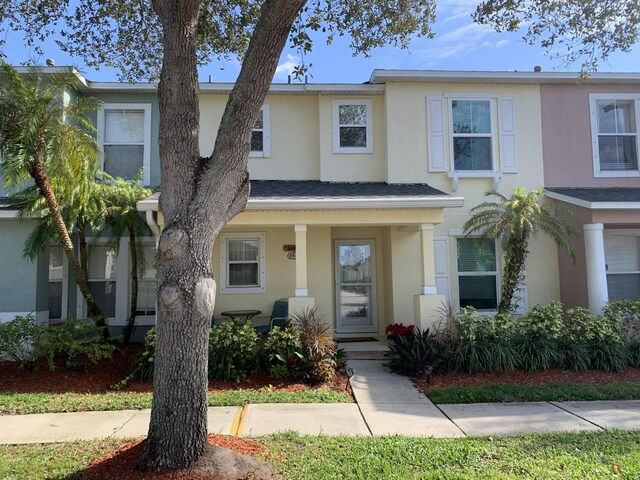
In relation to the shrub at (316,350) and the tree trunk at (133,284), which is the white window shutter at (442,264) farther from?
the tree trunk at (133,284)

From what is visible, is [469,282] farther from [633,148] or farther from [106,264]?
Answer: [106,264]

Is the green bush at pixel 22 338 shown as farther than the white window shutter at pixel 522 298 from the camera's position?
No

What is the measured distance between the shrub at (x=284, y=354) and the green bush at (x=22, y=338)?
3936mm

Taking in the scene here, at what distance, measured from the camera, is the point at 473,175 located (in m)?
10.4

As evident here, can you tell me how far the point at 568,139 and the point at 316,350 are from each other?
7.64 m

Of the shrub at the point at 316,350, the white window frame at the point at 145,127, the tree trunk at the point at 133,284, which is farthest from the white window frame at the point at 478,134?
the tree trunk at the point at 133,284

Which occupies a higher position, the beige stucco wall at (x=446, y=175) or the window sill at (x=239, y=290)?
the beige stucco wall at (x=446, y=175)

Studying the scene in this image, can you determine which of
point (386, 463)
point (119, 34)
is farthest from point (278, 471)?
point (119, 34)

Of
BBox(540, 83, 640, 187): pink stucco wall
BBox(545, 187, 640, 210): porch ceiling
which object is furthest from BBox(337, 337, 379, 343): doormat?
BBox(540, 83, 640, 187): pink stucco wall

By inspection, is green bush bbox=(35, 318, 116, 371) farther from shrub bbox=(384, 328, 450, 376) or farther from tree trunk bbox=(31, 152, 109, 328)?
shrub bbox=(384, 328, 450, 376)

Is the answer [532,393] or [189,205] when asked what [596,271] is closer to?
[532,393]

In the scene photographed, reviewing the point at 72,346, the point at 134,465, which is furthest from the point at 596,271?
the point at 72,346

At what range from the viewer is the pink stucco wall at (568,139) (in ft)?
34.8

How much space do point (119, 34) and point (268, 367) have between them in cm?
634
